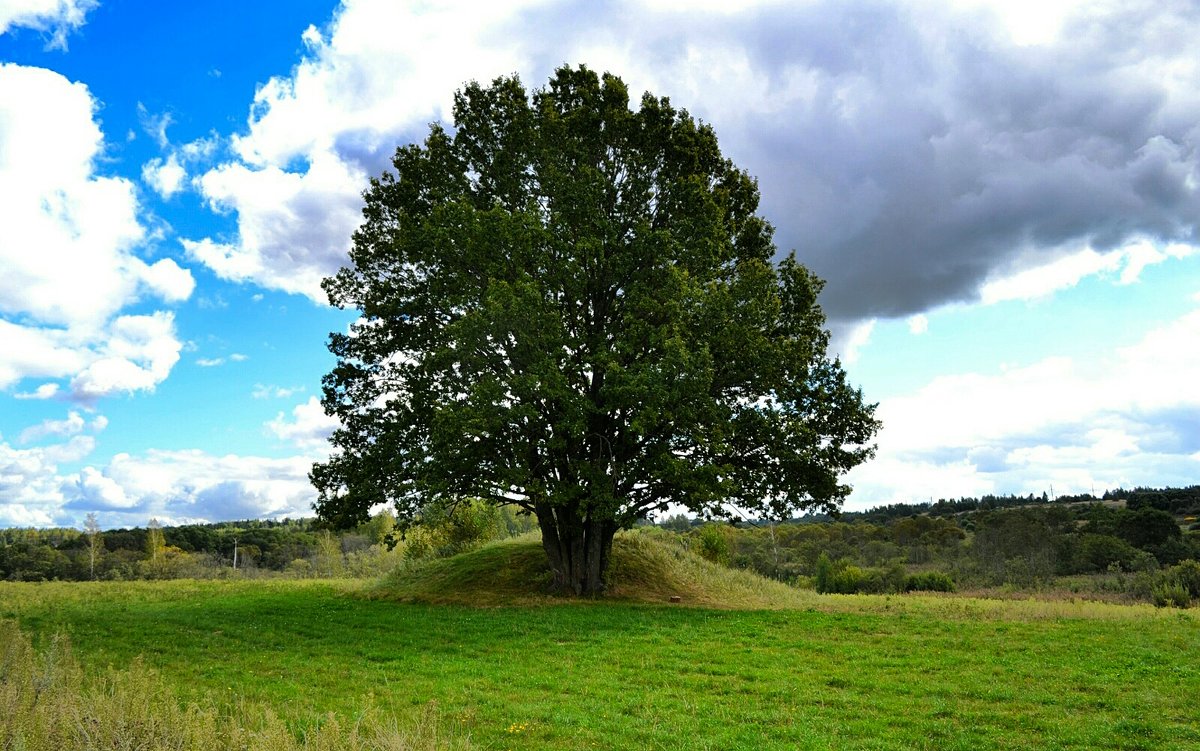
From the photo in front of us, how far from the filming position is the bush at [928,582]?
45.5 metres

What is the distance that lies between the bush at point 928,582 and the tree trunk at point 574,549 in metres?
30.5

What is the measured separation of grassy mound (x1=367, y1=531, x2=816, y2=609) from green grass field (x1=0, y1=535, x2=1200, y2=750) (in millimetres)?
2141

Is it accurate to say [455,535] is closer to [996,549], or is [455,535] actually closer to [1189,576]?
[1189,576]

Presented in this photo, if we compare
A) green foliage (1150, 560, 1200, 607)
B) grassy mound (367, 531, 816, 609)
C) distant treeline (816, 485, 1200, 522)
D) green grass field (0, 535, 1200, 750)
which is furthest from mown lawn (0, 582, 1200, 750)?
distant treeline (816, 485, 1200, 522)

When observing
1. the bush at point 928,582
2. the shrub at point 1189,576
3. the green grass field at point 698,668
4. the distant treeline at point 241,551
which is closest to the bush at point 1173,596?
the shrub at point 1189,576

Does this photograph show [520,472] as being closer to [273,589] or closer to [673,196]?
[673,196]

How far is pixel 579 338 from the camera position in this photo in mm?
22938

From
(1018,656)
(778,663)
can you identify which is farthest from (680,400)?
(1018,656)

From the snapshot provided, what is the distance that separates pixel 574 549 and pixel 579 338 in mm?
7756

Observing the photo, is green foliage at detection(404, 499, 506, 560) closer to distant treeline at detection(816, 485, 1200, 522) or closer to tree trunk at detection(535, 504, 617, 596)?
tree trunk at detection(535, 504, 617, 596)

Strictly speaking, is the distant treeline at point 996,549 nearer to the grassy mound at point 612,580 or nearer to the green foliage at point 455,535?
the grassy mound at point 612,580

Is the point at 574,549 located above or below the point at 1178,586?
above

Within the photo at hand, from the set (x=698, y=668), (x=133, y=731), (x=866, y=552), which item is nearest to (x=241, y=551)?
(x=866, y=552)

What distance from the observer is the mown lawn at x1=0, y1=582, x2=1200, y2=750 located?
929 cm
